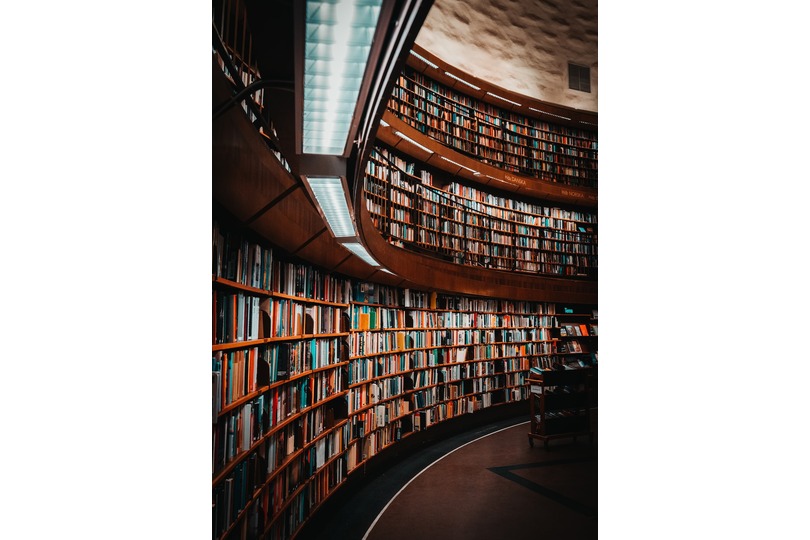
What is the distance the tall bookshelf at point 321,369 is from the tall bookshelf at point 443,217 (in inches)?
25.7

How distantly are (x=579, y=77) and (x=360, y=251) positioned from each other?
1.79m

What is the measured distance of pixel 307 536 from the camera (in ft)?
7.83

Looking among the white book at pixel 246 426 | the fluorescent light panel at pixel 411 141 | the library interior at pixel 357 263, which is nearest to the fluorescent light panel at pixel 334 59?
the library interior at pixel 357 263

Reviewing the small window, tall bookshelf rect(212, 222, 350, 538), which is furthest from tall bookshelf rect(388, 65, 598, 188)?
tall bookshelf rect(212, 222, 350, 538)

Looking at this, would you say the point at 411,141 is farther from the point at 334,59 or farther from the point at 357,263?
the point at 334,59

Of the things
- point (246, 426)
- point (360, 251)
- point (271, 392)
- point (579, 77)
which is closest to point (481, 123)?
point (360, 251)

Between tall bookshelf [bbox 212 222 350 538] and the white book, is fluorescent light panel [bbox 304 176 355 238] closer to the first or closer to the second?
tall bookshelf [bbox 212 222 350 538]

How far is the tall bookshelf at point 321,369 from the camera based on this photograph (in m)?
1.58

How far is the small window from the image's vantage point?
148 centimetres
